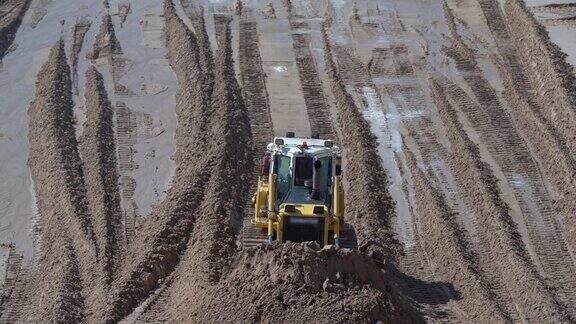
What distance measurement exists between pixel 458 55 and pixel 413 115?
3557mm

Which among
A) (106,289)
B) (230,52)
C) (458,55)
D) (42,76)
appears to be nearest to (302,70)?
(230,52)

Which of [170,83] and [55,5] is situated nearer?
[170,83]

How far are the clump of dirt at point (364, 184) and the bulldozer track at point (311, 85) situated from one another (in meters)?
0.31

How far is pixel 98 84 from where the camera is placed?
24.5 meters

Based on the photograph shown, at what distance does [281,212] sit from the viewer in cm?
1614

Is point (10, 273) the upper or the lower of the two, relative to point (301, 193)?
lower

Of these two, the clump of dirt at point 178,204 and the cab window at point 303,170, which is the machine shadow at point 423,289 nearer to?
the cab window at point 303,170

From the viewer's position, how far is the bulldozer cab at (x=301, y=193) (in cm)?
1619

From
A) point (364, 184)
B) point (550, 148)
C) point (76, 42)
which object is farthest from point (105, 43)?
point (550, 148)

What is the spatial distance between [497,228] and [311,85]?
7357 millimetres

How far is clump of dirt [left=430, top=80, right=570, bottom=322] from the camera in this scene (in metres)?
16.6

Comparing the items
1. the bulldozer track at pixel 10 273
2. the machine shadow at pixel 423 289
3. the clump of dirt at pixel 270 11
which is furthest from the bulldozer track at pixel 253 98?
the bulldozer track at pixel 10 273

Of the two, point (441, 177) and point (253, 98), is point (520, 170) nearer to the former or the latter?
point (441, 177)

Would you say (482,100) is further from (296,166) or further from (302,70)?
(296,166)
